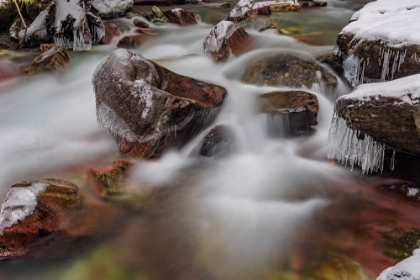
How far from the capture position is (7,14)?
1062 centimetres

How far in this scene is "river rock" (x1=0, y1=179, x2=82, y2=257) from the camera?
3.47 metres

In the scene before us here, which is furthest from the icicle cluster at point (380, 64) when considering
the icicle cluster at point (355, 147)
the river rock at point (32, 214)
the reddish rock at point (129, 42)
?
the reddish rock at point (129, 42)

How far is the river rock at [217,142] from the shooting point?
5332 mm

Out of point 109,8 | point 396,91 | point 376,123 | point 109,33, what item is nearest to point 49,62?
point 109,33

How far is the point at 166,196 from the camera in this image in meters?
4.62

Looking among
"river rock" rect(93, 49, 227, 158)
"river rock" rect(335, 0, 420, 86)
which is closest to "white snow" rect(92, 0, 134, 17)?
"river rock" rect(93, 49, 227, 158)

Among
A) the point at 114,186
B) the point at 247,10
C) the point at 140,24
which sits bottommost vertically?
the point at 114,186

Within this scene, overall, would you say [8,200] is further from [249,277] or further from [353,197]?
[353,197]

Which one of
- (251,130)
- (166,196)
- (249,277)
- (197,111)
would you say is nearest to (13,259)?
(166,196)

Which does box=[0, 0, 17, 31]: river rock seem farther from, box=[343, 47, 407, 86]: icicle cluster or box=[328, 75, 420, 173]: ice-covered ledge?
box=[328, 75, 420, 173]: ice-covered ledge

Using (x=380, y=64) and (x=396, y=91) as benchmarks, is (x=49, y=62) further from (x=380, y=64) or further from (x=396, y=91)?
(x=396, y=91)

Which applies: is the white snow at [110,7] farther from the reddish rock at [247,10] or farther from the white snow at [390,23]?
the white snow at [390,23]

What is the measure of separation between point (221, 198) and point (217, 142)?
1.07 meters

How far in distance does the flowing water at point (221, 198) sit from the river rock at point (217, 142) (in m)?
0.11
